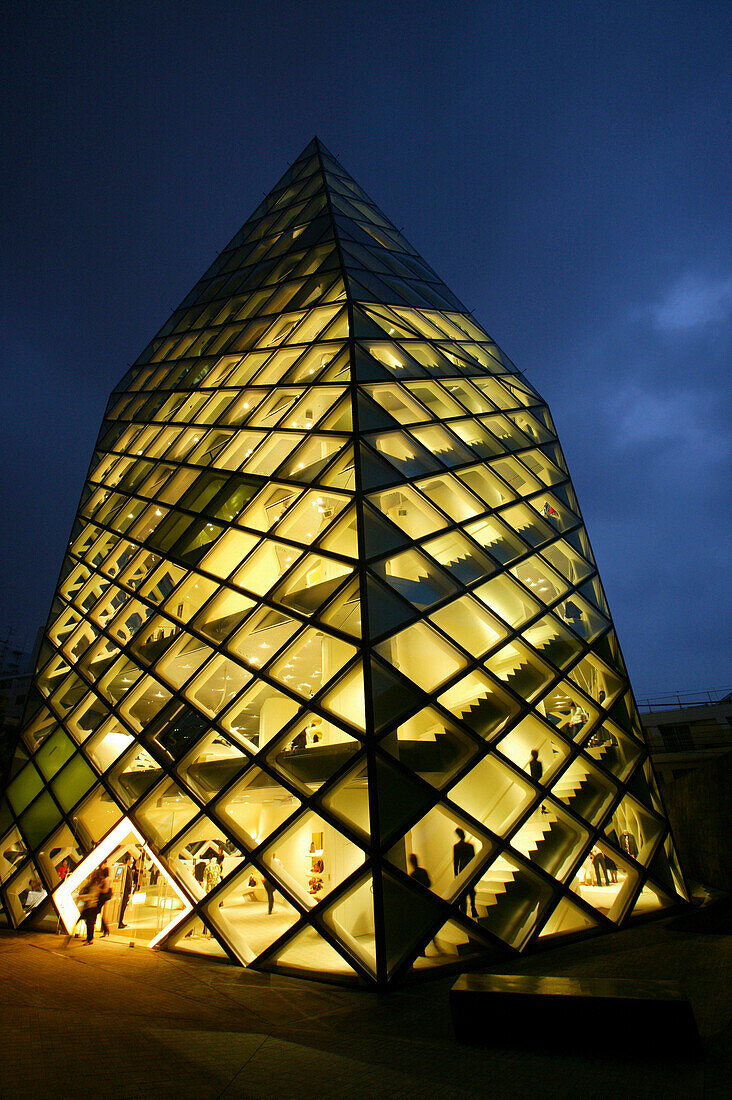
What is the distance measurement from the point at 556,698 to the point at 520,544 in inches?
144

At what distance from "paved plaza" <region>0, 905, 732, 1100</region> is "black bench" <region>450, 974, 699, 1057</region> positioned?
69 millimetres

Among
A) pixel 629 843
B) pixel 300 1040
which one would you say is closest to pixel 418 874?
pixel 300 1040

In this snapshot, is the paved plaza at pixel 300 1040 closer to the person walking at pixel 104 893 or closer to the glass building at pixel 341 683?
the glass building at pixel 341 683

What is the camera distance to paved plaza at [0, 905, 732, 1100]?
4137mm

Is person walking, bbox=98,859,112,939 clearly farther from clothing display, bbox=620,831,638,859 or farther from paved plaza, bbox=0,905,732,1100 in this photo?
clothing display, bbox=620,831,638,859

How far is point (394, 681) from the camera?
9258 millimetres

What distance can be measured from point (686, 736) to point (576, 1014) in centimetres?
2844

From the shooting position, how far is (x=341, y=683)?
9.41 metres

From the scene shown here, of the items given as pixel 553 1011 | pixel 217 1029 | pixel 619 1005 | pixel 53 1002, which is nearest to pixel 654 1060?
pixel 619 1005

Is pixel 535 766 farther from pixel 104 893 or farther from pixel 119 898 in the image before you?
pixel 119 898

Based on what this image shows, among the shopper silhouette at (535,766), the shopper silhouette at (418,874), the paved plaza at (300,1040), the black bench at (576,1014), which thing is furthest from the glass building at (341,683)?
the black bench at (576,1014)

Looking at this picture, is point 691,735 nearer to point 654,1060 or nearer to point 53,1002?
point 654,1060

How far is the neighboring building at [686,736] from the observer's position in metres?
21.4

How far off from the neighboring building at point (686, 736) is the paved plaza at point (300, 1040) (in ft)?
43.1
